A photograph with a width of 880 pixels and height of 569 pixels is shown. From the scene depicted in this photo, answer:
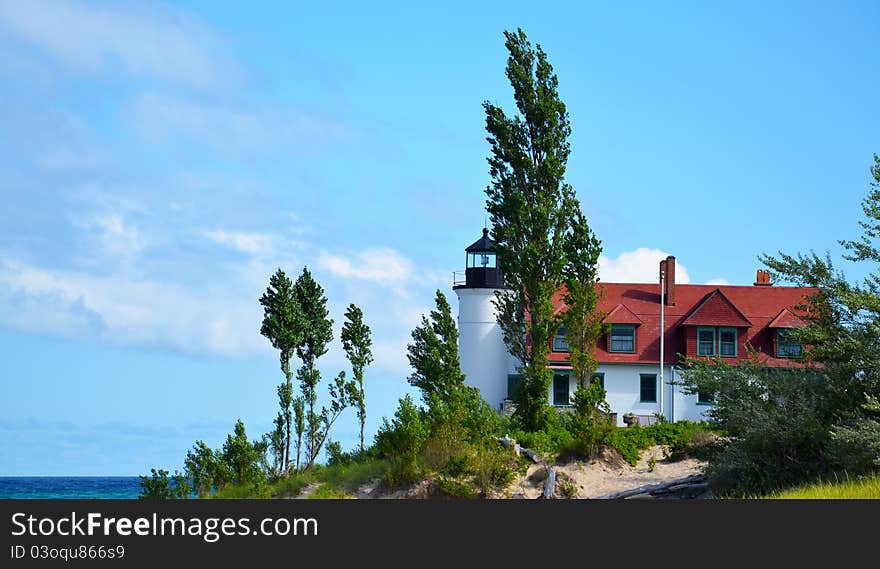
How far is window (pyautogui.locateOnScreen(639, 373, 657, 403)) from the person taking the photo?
43375 millimetres

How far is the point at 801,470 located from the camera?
64.7 feet

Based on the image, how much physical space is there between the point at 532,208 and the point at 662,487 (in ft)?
36.4

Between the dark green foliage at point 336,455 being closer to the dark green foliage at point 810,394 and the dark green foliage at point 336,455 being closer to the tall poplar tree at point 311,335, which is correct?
the tall poplar tree at point 311,335

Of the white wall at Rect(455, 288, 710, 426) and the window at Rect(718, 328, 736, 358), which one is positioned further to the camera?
the window at Rect(718, 328, 736, 358)

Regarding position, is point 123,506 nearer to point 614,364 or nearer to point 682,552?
point 682,552

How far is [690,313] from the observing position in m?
44.7

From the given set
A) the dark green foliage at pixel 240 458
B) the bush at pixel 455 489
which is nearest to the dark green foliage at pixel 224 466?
the dark green foliage at pixel 240 458

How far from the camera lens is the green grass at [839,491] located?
51.2 feet

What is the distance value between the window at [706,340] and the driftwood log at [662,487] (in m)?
21.2

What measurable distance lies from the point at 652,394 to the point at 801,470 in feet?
78.1

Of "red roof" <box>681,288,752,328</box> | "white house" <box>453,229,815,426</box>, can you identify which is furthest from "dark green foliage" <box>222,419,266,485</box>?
"red roof" <box>681,288,752,328</box>

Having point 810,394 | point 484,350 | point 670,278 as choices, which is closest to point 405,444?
point 810,394

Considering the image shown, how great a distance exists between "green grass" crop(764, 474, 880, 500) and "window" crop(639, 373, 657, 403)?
2482 centimetres

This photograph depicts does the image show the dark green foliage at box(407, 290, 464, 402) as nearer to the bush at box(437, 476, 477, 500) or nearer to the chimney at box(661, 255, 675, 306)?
the bush at box(437, 476, 477, 500)
